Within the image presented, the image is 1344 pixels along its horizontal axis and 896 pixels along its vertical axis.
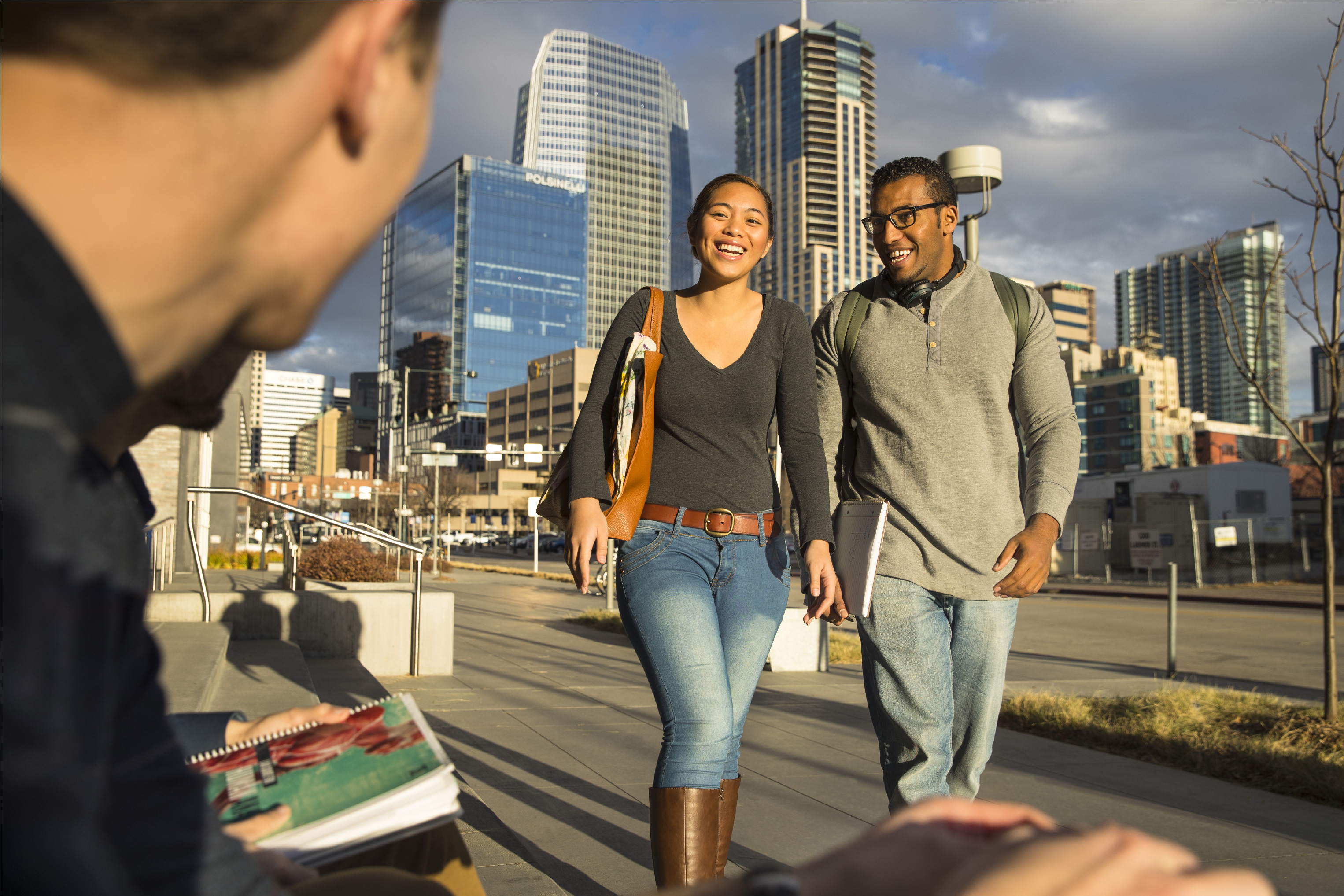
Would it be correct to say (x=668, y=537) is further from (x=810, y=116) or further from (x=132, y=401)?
(x=810, y=116)

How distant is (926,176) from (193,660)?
4980 mm

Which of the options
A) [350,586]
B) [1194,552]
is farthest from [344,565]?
[1194,552]

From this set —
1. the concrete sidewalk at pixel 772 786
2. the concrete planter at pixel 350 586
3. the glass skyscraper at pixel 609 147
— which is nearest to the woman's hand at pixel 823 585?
the concrete sidewalk at pixel 772 786

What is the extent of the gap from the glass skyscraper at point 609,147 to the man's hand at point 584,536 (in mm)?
176334

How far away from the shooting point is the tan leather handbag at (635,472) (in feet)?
9.07

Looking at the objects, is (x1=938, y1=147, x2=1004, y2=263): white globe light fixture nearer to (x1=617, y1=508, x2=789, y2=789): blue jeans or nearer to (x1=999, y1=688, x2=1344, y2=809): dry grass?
(x1=999, y1=688, x2=1344, y2=809): dry grass

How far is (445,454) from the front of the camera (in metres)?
27.9

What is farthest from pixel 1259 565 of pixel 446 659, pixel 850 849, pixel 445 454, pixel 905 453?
pixel 850 849

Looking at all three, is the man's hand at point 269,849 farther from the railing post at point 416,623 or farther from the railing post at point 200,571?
the railing post at point 200,571

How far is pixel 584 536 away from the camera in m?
2.66

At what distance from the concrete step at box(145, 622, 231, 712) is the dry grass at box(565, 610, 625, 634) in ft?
18.8

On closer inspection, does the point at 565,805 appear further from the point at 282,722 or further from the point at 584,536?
the point at 282,722

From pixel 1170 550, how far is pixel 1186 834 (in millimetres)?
37720

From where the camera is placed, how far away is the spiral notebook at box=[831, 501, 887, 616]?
2.82m
